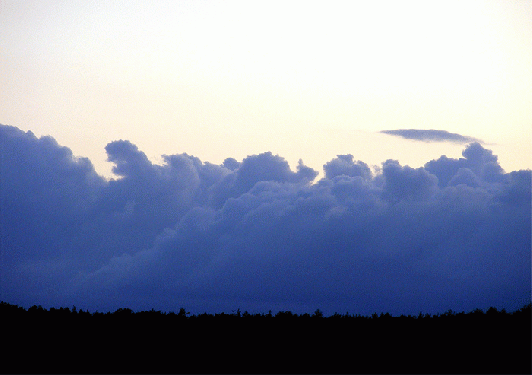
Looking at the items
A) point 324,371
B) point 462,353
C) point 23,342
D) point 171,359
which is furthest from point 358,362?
point 23,342

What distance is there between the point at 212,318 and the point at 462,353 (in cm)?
2528

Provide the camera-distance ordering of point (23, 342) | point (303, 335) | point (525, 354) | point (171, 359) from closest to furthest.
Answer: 1. point (525, 354)
2. point (171, 359)
3. point (303, 335)
4. point (23, 342)

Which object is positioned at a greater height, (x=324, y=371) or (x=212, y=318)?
(x=212, y=318)

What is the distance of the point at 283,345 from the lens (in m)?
41.4

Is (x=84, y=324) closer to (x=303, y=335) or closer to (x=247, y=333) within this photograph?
(x=247, y=333)

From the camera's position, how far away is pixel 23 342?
155 feet

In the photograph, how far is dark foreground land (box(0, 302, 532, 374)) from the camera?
35.8 metres

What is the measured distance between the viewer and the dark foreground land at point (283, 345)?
35812 mm

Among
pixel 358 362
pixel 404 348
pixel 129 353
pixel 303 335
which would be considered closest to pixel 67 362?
pixel 129 353

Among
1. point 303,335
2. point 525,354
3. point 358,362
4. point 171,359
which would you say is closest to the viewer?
point 525,354

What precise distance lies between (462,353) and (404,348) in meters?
3.83

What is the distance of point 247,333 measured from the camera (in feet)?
152

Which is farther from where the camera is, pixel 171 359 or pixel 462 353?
pixel 171 359

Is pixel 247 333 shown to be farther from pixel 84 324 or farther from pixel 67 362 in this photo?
pixel 84 324
